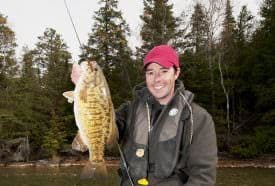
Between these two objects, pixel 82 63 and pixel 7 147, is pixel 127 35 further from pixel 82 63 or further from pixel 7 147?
pixel 82 63

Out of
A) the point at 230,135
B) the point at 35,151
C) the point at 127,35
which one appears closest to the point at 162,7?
the point at 127,35

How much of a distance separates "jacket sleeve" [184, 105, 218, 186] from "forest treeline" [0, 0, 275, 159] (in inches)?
1013

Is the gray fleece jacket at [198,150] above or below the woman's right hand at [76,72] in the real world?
below

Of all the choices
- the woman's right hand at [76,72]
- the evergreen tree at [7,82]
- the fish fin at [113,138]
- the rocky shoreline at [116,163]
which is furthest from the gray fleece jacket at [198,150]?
the evergreen tree at [7,82]

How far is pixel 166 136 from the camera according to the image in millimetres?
3566

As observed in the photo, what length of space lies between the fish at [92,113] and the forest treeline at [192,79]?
2607 cm

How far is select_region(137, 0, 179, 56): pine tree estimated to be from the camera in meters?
33.8

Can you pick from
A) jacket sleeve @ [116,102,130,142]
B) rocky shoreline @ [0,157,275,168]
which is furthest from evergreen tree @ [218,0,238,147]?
jacket sleeve @ [116,102,130,142]

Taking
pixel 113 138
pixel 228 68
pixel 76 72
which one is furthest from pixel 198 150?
pixel 228 68

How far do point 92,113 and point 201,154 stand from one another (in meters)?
0.87

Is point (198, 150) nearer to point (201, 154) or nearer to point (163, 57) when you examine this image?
point (201, 154)

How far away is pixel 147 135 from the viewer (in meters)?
3.65

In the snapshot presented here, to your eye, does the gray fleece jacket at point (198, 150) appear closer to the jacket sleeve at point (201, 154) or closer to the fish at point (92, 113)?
the jacket sleeve at point (201, 154)

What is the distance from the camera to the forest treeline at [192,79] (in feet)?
103
